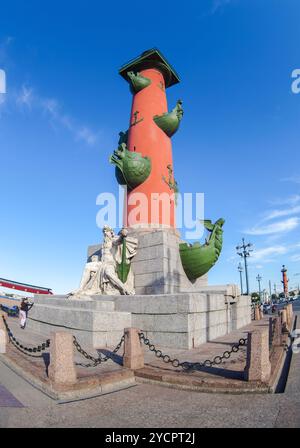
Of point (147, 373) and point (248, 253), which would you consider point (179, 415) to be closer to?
point (147, 373)

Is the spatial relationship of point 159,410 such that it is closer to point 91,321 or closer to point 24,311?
point 91,321

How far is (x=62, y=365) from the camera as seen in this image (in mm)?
5164

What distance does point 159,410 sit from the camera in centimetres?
430

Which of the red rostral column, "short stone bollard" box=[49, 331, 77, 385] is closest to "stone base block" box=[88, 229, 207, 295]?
the red rostral column

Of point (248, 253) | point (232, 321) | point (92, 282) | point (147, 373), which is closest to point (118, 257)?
point (92, 282)

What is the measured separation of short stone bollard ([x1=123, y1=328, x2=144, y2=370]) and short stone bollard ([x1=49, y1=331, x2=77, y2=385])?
130 cm

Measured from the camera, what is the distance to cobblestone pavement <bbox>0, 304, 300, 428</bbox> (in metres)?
3.84

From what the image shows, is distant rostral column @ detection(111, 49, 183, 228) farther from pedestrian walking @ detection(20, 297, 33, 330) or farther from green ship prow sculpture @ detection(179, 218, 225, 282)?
pedestrian walking @ detection(20, 297, 33, 330)

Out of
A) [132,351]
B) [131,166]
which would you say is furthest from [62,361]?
[131,166]

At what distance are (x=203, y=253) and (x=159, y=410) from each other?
Answer: 954 centimetres

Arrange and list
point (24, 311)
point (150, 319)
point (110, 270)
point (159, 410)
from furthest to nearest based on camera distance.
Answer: point (24, 311) < point (110, 270) < point (150, 319) < point (159, 410)

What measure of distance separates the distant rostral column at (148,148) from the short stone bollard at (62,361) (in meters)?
8.93

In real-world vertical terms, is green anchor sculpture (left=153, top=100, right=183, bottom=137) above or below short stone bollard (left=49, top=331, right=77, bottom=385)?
above
